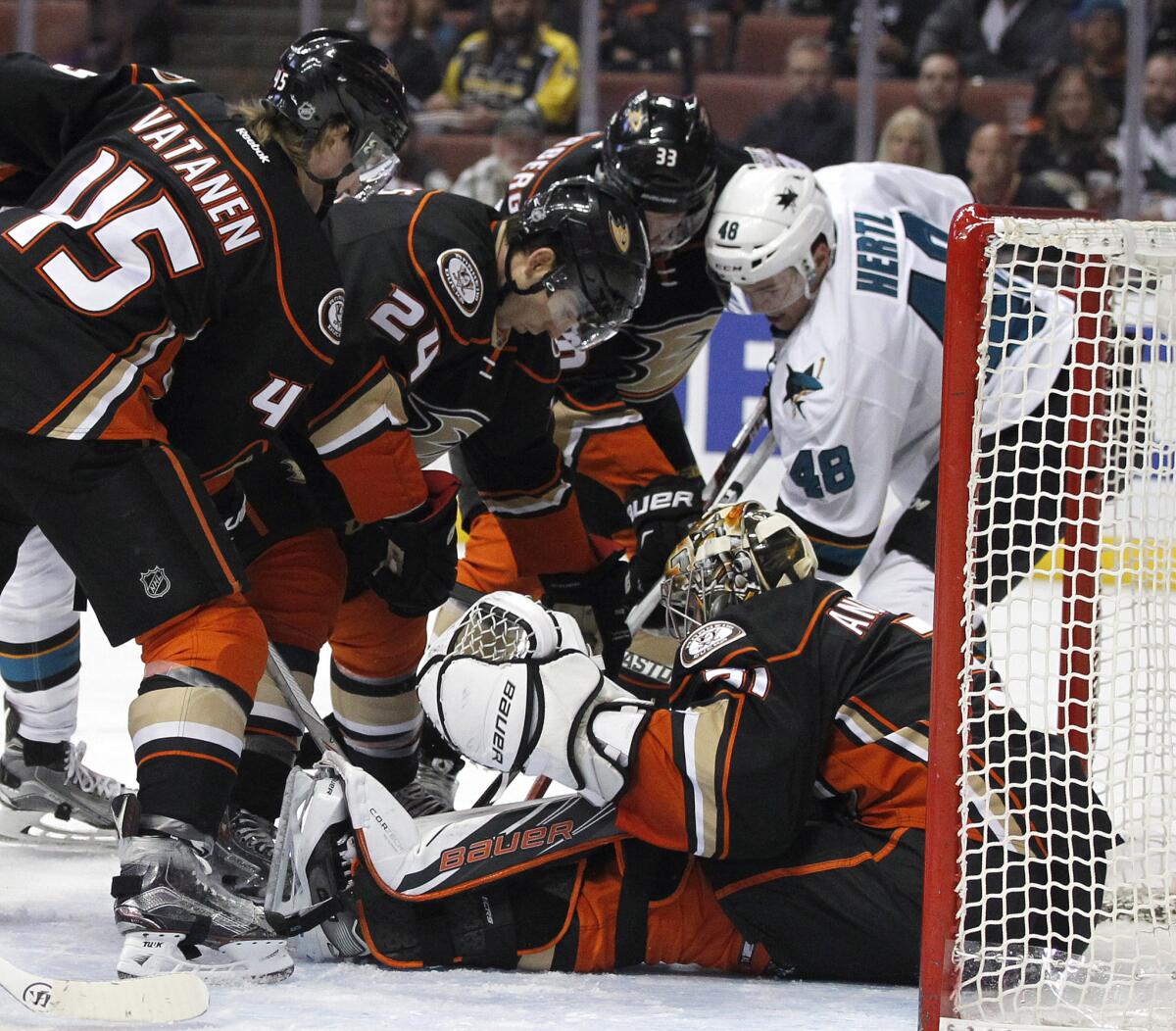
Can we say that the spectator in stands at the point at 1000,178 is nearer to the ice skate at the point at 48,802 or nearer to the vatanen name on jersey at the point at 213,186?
the ice skate at the point at 48,802

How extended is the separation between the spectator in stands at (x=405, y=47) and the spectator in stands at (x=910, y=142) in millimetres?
1784

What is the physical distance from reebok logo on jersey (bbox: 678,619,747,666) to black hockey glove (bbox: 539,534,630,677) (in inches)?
38.8

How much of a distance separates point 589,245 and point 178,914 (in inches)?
46.4

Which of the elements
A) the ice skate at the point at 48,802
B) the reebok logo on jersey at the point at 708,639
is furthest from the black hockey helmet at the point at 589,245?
the ice skate at the point at 48,802

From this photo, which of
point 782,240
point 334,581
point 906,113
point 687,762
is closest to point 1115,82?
point 906,113

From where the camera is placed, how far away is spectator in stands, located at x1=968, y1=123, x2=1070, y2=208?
621 centimetres

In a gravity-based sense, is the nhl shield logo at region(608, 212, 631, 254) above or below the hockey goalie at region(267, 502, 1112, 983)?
above

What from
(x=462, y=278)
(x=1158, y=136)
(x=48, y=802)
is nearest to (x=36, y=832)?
(x=48, y=802)

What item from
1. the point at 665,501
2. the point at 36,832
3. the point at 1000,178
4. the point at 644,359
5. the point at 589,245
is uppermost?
the point at 589,245

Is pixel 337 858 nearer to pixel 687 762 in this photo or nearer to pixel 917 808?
pixel 687 762

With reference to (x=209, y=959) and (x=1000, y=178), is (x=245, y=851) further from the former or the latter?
(x=1000, y=178)

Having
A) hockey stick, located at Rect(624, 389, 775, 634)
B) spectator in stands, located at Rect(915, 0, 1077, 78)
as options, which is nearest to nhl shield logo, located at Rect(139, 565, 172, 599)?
hockey stick, located at Rect(624, 389, 775, 634)

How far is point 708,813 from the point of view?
2195 mm

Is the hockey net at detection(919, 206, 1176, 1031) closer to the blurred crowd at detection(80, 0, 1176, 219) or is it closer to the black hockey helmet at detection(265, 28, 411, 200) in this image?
the black hockey helmet at detection(265, 28, 411, 200)
